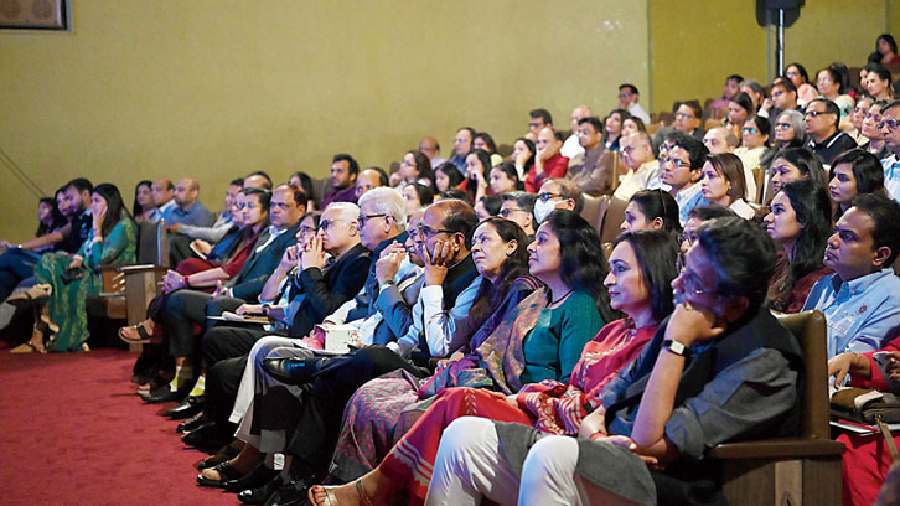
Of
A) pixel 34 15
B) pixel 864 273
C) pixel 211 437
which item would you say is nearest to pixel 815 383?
pixel 864 273

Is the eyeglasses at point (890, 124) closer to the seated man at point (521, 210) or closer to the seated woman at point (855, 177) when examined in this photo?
the seated woman at point (855, 177)

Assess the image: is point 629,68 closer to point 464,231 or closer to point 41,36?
point 41,36

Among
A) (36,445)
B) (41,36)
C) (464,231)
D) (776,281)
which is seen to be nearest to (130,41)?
(41,36)

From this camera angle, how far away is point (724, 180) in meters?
4.36

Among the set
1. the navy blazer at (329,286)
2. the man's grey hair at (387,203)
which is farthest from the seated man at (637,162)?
the navy blazer at (329,286)

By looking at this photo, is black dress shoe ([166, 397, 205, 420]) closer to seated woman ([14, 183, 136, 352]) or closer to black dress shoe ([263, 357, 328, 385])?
black dress shoe ([263, 357, 328, 385])

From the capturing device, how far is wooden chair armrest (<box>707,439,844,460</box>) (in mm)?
2100

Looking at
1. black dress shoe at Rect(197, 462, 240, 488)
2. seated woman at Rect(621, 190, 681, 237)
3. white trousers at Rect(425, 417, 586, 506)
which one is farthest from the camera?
black dress shoe at Rect(197, 462, 240, 488)

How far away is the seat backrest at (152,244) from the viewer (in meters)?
6.87

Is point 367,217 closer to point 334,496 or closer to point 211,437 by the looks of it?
point 211,437

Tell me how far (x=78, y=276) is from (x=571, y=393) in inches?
200

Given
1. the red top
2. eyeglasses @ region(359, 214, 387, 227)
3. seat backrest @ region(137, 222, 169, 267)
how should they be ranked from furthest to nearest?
the red top
seat backrest @ region(137, 222, 169, 267)
eyeglasses @ region(359, 214, 387, 227)

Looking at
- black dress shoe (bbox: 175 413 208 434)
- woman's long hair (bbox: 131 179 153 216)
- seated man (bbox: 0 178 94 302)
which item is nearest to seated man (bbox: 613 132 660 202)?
black dress shoe (bbox: 175 413 208 434)

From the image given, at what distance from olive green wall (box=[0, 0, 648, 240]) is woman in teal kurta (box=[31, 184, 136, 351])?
2.13 metres
